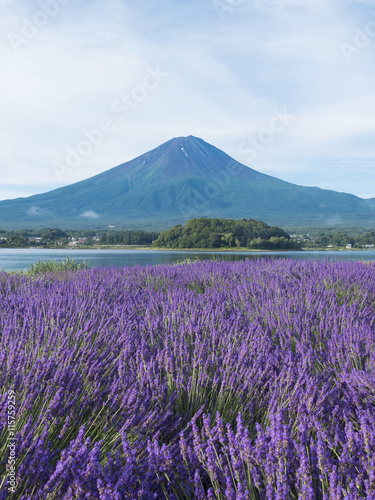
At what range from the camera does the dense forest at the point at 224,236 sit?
43.1 meters

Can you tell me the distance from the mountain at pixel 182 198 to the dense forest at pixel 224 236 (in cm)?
8522

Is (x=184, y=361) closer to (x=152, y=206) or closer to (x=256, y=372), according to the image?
(x=256, y=372)

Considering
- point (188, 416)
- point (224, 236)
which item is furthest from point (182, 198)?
point (188, 416)

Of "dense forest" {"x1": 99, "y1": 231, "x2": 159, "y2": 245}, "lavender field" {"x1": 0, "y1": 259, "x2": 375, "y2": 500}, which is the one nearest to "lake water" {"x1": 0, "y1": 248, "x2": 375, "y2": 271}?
"lavender field" {"x1": 0, "y1": 259, "x2": 375, "y2": 500}

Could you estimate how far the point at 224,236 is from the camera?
4350cm

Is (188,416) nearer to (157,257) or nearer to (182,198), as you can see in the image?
(157,257)

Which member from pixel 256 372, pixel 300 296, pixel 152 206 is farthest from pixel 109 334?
pixel 152 206

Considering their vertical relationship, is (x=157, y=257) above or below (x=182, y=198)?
below

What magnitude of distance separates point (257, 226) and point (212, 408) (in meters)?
47.4

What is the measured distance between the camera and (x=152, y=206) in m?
165

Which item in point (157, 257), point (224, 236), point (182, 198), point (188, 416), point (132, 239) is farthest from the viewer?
point (182, 198)

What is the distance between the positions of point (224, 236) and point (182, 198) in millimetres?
124452

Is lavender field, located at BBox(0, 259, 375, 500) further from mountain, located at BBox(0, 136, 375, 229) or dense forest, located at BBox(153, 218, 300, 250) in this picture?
mountain, located at BBox(0, 136, 375, 229)

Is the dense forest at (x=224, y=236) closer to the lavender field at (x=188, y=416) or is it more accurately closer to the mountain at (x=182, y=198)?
the lavender field at (x=188, y=416)
